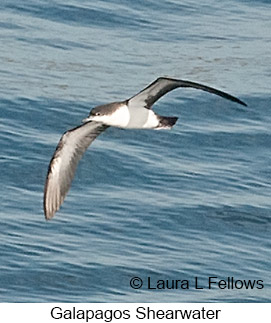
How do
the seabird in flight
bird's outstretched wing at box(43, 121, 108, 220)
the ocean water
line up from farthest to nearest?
the ocean water, bird's outstretched wing at box(43, 121, 108, 220), the seabird in flight

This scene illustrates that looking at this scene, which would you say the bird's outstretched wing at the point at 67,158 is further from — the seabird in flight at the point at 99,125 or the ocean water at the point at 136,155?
A: the ocean water at the point at 136,155

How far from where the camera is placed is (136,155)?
16.8 m

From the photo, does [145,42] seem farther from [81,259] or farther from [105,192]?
[81,259]

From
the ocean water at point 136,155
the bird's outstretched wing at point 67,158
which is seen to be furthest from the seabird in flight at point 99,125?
the ocean water at point 136,155

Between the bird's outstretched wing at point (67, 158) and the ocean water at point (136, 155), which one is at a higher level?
the ocean water at point (136, 155)

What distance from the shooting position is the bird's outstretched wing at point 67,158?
39.3ft

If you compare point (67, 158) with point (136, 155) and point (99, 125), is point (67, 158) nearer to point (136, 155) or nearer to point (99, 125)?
point (99, 125)

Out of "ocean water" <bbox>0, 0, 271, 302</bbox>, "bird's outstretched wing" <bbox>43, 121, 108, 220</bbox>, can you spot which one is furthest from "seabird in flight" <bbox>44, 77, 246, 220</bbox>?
→ "ocean water" <bbox>0, 0, 271, 302</bbox>

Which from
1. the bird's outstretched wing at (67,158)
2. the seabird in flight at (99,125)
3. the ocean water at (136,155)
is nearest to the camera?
the seabird in flight at (99,125)

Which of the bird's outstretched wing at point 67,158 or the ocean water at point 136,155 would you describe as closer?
the bird's outstretched wing at point 67,158

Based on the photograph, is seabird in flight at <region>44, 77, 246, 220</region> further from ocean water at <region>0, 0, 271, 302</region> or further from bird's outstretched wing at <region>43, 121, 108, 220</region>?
ocean water at <region>0, 0, 271, 302</region>

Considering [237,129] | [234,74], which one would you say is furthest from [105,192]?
[234,74]

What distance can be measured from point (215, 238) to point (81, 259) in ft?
5.60

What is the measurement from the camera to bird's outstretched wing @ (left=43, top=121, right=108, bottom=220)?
11977mm
